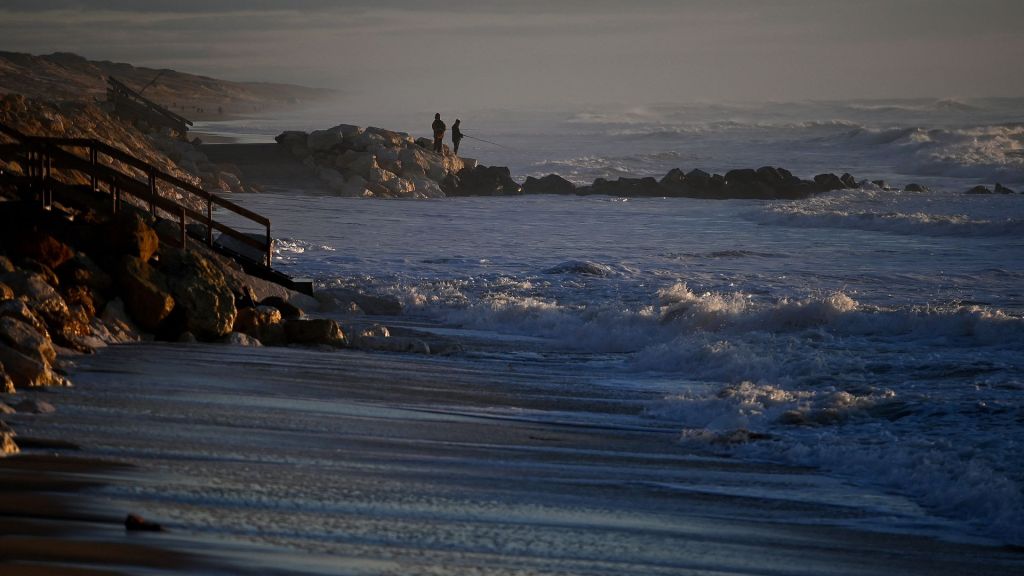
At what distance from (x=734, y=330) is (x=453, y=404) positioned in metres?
6.21

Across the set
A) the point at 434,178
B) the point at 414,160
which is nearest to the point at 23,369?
the point at 414,160

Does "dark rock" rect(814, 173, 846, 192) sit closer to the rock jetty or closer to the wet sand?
the rock jetty

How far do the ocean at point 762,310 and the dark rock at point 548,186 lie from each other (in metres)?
1.91

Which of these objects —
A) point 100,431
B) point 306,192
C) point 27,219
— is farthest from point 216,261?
point 306,192

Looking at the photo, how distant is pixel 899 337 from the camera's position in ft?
48.4

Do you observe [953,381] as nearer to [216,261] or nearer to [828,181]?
[216,261]

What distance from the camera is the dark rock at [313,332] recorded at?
13.5 m

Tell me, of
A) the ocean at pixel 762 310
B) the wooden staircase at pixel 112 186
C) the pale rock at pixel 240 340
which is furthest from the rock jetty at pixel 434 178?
the pale rock at pixel 240 340

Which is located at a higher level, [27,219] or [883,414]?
[27,219]

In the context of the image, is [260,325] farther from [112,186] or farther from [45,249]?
[112,186]

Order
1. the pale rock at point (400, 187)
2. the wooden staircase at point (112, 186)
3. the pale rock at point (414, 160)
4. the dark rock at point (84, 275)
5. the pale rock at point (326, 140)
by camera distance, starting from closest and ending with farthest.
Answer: the dark rock at point (84, 275) < the wooden staircase at point (112, 186) < the pale rock at point (400, 187) < the pale rock at point (414, 160) < the pale rock at point (326, 140)

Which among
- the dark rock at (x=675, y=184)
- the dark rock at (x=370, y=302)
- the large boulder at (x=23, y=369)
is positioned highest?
the dark rock at (x=675, y=184)

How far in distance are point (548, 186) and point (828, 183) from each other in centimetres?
1069

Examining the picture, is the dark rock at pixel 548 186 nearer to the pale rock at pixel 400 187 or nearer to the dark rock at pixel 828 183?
the pale rock at pixel 400 187
